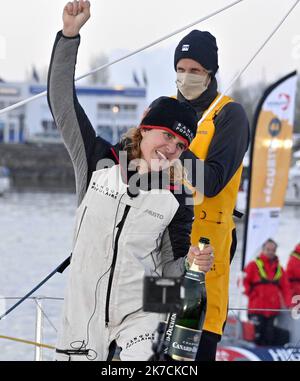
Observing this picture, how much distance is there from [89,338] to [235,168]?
103 centimetres

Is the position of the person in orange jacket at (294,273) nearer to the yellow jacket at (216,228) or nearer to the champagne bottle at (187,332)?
the yellow jacket at (216,228)

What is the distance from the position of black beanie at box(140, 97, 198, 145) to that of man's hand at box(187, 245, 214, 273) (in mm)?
405

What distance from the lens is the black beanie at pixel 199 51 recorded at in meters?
4.38

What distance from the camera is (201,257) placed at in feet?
11.6

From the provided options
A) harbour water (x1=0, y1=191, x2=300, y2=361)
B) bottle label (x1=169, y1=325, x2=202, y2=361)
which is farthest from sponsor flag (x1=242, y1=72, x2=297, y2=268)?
bottle label (x1=169, y1=325, x2=202, y2=361)

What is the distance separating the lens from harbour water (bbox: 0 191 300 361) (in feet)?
32.0

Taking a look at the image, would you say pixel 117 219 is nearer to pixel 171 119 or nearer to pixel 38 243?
pixel 171 119

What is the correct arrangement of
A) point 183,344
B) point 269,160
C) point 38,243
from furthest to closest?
point 38,243 → point 269,160 → point 183,344

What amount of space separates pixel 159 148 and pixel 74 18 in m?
0.51

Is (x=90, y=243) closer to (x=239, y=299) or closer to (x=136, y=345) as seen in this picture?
(x=136, y=345)

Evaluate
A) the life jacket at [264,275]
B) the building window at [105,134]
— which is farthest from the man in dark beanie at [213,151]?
the life jacket at [264,275]

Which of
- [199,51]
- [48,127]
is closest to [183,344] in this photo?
[199,51]

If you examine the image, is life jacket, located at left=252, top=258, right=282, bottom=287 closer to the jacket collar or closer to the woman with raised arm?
the jacket collar

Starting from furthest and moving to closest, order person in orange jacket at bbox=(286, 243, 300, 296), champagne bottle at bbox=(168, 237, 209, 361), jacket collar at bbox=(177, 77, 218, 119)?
person in orange jacket at bbox=(286, 243, 300, 296) < jacket collar at bbox=(177, 77, 218, 119) < champagne bottle at bbox=(168, 237, 209, 361)
